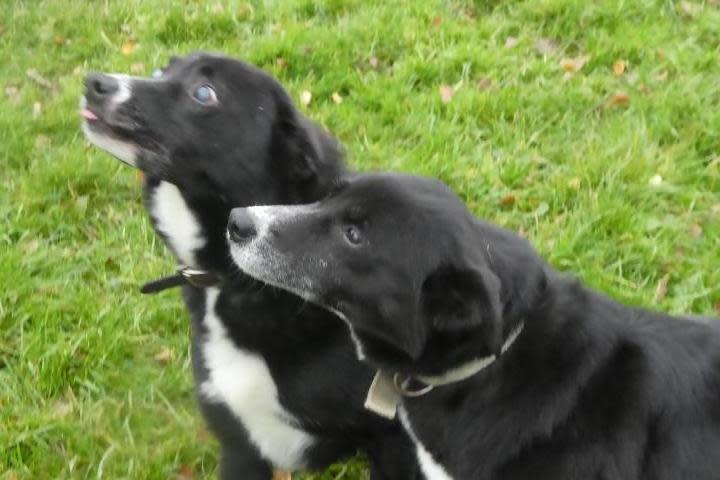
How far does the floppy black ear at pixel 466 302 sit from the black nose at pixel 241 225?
56 cm

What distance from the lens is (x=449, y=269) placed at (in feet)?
8.62

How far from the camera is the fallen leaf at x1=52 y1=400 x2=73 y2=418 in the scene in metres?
3.91

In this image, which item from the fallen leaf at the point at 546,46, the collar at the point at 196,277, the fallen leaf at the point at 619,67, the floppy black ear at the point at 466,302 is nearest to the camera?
the floppy black ear at the point at 466,302

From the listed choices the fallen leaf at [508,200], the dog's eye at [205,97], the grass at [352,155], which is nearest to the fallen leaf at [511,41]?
the grass at [352,155]

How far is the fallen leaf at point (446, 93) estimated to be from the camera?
5391 mm

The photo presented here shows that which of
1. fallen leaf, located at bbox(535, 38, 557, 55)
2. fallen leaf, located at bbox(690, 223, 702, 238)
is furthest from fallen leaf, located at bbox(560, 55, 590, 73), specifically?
fallen leaf, located at bbox(690, 223, 702, 238)

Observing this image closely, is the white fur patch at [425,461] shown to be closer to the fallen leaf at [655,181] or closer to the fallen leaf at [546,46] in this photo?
the fallen leaf at [655,181]

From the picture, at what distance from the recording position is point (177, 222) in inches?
127

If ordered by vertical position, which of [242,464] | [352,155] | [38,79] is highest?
[352,155]

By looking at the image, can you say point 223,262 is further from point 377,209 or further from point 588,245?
point 588,245

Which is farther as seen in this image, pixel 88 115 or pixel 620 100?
pixel 620 100

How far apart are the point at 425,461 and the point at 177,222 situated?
1157mm

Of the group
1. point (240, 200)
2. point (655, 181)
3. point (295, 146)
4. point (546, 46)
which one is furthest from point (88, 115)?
point (546, 46)

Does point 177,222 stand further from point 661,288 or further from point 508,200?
point 661,288
